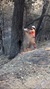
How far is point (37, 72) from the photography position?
9.16 metres

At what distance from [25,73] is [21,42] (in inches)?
268

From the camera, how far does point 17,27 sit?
15516 mm

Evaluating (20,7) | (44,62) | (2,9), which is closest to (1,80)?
(44,62)

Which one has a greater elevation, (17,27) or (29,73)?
(29,73)

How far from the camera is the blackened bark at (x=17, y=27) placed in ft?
49.8

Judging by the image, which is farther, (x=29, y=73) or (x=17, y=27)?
(x=17, y=27)

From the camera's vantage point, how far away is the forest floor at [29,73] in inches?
326

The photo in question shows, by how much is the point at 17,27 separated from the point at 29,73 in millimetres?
6596

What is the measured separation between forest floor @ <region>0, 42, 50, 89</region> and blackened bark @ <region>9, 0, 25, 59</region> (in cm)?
476

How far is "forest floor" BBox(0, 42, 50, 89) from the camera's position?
829cm

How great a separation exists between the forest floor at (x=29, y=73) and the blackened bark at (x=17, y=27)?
476 centimetres

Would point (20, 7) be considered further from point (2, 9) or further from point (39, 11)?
point (39, 11)

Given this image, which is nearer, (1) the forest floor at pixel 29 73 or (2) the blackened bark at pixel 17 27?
(1) the forest floor at pixel 29 73

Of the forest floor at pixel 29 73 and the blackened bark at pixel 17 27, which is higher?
the forest floor at pixel 29 73
